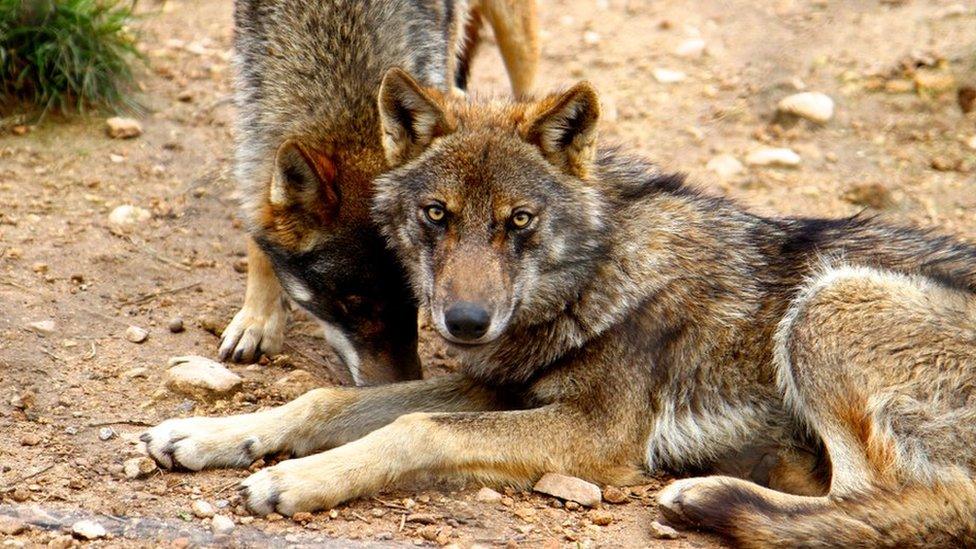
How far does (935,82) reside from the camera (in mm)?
9406

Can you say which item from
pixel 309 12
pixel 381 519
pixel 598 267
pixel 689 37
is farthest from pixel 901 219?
pixel 381 519

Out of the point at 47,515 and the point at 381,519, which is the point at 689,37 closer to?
the point at 381,519

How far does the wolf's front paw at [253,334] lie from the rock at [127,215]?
1.28 meters

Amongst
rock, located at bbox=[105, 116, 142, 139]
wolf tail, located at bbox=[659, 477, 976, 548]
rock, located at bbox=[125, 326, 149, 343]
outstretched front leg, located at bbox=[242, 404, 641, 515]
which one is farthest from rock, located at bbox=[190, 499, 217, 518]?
rock, located at bbox=[105, 116, 142, 139]

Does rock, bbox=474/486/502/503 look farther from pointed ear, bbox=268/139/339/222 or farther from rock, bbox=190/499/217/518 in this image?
pointed ear, bbox=268/139/339/222

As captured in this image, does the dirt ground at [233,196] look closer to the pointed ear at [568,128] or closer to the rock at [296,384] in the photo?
the rock at [296,384]

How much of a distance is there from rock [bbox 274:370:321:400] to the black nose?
1.39 metres

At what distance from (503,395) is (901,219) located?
13.6 ft

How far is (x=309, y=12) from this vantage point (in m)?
6.31

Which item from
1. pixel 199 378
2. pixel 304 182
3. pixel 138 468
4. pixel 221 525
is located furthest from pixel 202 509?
pixel 304 182

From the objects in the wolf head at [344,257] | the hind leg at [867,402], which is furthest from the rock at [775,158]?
the wolf head at [344,257]

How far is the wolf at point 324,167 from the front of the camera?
564 cm

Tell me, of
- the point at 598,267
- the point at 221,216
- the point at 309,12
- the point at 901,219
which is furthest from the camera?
Result: the point at 901,219

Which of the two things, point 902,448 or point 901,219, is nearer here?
point 902,448
